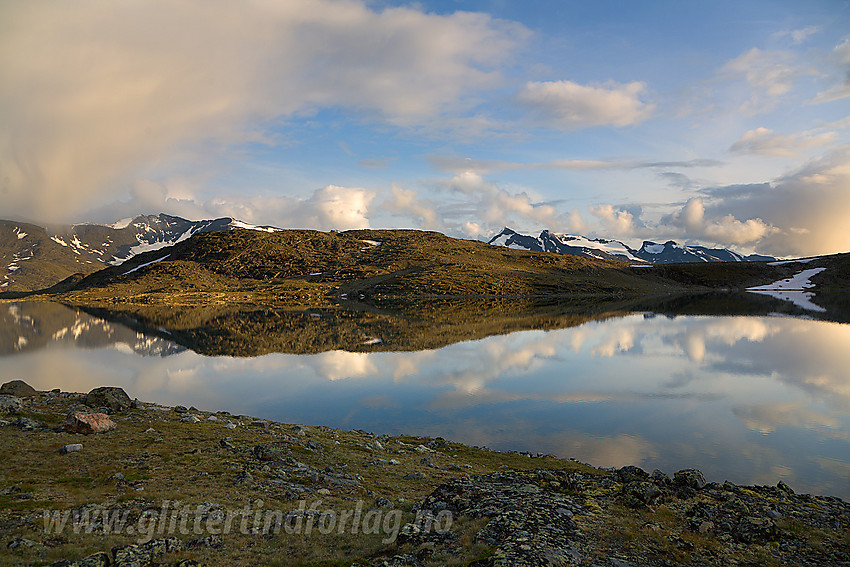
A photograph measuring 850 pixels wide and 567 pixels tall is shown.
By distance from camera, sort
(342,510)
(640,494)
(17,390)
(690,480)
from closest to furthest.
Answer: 1. (342,510)
2. (640,494)
3. (690,480)
4. (17,390)

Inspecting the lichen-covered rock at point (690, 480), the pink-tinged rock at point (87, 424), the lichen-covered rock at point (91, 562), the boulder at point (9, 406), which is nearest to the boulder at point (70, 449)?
the pink-tinged rock at point (87, 424)

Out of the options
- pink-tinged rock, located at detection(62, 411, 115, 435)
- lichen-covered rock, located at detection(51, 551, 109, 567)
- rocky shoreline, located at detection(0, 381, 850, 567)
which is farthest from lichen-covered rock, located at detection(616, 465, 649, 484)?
pink-tinged rock, located at detection(62, 411, 115, 435)

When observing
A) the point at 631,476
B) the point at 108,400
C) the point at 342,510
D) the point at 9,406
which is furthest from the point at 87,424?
the point at 631,476

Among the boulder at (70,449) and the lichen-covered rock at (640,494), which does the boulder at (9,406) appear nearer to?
the boulder at (70,449)

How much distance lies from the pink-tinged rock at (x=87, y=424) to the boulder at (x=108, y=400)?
16.8 feet

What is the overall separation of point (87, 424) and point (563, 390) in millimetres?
40037

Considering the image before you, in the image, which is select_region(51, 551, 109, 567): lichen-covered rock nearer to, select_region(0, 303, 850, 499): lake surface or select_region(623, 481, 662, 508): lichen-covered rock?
select_region(623, 481, 662, 508): lichen-covered rock

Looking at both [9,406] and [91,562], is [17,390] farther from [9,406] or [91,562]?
[91,562]

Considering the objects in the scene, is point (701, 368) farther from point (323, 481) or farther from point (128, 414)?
point (128, 414)

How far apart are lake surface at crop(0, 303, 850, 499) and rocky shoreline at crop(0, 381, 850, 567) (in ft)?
28.5

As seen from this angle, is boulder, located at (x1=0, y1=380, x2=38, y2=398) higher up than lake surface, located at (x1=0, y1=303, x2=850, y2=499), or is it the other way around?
boulder, located at (x1=0, y1=380, x2=38, y2=398)

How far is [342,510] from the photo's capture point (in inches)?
676

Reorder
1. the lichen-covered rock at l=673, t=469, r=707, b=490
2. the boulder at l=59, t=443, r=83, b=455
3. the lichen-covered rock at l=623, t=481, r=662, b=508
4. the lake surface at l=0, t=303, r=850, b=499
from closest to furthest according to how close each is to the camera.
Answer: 1. the lichen-covered rock at l=623, t=481, r=662, b=508
2. the lichen-covered rock at l=673, t=469, r=707, b=490
3. the boulder at l=59, t=443, r=83, b=455
4. the lake surface at l=0, t=303, r=850, b=499

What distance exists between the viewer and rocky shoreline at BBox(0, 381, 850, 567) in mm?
13375
